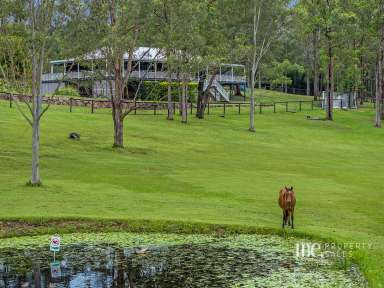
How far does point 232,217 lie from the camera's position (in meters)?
23.7

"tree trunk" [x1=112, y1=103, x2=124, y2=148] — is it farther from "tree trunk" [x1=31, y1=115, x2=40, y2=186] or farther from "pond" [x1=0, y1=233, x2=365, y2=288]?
"pond" [x1=0, y1=233, x2=365, y2=288]

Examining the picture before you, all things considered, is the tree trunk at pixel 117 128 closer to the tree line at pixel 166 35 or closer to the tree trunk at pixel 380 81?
the tree line at pixel 166 35

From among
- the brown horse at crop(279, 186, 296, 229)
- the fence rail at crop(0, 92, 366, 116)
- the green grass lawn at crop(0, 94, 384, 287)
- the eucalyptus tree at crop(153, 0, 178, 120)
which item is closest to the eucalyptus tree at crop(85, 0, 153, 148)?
the eucalyptus tree at crop(153, 0, 178, 120)

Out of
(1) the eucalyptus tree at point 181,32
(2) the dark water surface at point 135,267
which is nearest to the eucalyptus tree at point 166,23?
(1) the eucalyptus tree at point 181,32

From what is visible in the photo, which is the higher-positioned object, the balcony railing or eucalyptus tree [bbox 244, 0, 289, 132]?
eucalyptus tree [bbox 244, 0, 289, 132]

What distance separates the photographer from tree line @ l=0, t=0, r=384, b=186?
2984cm

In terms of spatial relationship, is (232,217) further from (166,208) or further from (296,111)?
(296,111)

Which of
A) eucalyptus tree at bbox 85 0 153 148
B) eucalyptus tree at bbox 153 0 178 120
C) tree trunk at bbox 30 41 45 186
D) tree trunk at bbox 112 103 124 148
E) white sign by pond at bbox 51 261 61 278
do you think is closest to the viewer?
white sign by pond at bbox 51 261 61 278

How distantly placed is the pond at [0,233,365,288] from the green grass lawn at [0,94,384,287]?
1.44 metres

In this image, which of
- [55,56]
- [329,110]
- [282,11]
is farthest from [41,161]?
[329,110]

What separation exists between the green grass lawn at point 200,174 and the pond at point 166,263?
144 cm

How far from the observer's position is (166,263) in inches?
695

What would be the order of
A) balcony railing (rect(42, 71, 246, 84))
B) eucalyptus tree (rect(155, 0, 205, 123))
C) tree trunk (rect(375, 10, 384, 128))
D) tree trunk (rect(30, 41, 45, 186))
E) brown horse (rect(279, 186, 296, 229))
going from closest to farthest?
brown horse (rect(279, 186, 296, 229)), tree trunk (rect(30, 41, 45, 186)), eucalyptus tree (rect(155, 0, 205, 123)), tree trunk (rect(375, 10, 384, 128)), balcony railing (rect(42, 71, 246, 84))

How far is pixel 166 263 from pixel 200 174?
17.7 m
